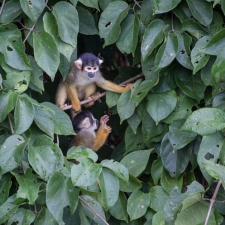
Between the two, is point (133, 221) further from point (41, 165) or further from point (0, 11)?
point (0, 11)

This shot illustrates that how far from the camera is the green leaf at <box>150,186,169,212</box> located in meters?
3.87

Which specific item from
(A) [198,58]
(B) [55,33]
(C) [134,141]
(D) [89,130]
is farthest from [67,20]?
(D) [89,130]

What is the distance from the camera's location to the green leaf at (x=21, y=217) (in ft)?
11.0

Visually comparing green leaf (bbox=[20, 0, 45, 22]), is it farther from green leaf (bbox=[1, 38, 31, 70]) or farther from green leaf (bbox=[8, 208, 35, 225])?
green leaf (bbox=[8, 208, 35, 225])

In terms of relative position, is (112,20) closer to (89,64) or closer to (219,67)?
(89,64)

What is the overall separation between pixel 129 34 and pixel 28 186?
1.28m

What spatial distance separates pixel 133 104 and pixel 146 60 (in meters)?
0.31

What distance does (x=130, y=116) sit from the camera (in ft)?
13.5

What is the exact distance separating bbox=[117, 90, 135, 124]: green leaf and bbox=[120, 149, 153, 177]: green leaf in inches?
10.2

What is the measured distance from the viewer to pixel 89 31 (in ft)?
13.7

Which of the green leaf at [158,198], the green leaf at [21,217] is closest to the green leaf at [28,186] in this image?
the green leaf at [21,217]

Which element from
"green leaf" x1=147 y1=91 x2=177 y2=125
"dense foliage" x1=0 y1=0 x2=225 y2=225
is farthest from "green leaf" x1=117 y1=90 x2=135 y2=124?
"green leaf" x1=147 y1=91 x2=177 y2=125

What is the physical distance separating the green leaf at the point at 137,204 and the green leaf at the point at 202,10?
117cm

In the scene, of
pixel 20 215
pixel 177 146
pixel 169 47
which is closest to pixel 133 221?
pixel 177 146
